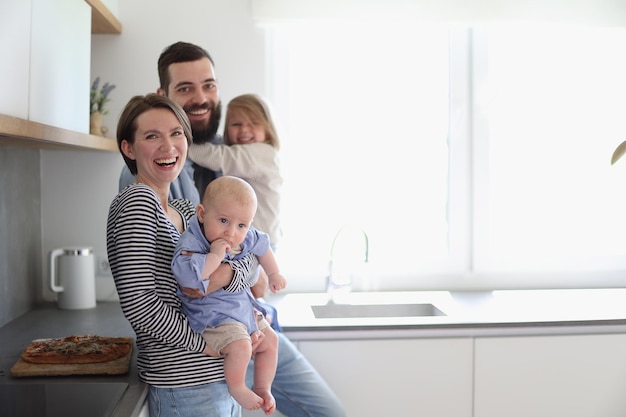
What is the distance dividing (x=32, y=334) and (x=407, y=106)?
1.71m

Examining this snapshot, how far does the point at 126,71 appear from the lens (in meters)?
2.73

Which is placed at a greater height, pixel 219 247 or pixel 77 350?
pixel 219 247

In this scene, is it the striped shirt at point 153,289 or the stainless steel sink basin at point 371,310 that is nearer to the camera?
the striped shirt at point 153,289

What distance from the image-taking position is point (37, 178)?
105 inches

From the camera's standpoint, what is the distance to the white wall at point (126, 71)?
272 centimetres

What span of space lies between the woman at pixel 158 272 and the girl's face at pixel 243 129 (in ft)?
2.40

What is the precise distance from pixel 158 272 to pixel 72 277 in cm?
126

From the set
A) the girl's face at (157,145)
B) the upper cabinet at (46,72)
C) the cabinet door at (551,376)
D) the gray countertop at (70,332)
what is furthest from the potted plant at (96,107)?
the cabinet door at (551,376)

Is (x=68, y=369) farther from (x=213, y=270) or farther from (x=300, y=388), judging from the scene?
(x=300, y=388)

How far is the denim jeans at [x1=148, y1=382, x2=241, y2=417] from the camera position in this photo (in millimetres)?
1424

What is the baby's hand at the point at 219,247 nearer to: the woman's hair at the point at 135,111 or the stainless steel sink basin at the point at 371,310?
the woman's hair at the point at 135,111

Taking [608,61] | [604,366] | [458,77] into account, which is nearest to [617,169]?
[608,61]

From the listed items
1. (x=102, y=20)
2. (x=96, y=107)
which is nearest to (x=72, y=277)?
(x=96, y=107)

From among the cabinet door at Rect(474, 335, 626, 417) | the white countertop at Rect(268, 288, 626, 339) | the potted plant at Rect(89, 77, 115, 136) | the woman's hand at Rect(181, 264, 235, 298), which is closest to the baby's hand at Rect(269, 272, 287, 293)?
the woman's hand at Rect(181, 264, 235, 298)
